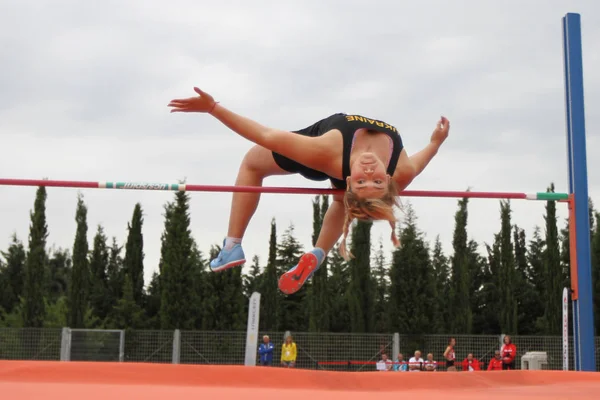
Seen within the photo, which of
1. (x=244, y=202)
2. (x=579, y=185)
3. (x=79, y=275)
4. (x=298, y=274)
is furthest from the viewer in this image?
(x=79, y=275)

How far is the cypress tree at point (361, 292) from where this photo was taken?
60.4ft

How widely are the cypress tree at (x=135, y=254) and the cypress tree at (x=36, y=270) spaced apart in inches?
83.1

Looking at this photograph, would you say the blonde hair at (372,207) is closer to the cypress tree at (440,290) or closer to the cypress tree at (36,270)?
the cypress tree at (440,290)

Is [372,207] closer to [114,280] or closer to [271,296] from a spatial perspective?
[271,296]

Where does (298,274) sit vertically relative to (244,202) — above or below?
below

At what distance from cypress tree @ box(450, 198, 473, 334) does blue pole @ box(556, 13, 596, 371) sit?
46.5 feet

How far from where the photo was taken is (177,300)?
17953 millimetres

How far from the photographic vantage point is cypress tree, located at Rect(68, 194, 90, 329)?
18.7 m

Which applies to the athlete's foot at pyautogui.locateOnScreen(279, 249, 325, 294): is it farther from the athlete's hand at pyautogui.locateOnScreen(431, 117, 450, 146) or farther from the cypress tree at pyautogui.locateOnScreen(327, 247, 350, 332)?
the cypress tree at pyautogui.locateOnScreen(327, 247, 350, 332)

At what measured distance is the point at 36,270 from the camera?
1936cm

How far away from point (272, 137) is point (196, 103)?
39cm

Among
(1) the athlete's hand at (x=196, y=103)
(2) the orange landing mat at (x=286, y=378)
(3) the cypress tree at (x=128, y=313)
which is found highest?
(1) the athlete's hand at (x=196, y=103)

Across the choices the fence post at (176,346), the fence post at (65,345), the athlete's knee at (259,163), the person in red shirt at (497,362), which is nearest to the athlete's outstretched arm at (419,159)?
the athlete's knee at (259,163)

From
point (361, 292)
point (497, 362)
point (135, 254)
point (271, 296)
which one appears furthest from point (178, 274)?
point (497, 362)
